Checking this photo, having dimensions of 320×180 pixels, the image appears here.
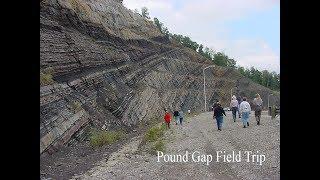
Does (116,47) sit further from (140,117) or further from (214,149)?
(214,149)

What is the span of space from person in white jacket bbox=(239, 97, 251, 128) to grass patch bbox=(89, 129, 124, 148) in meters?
3.79

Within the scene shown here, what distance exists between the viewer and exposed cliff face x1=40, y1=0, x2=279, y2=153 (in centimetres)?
1559

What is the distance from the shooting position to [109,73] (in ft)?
70.2

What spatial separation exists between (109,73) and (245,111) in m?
9.28

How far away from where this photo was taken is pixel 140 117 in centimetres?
1645

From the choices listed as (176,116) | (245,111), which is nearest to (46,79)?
(176,116)

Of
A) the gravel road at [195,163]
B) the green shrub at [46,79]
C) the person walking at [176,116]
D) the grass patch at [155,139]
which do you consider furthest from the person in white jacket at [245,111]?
the green shrub at [46,79]

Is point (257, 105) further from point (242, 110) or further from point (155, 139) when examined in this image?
point (155, 139)

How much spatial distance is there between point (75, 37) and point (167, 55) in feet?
14.6

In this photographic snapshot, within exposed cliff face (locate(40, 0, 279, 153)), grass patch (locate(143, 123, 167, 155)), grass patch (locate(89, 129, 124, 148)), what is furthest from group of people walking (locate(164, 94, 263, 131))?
grass patch (locate(89, 129, 124, 148))

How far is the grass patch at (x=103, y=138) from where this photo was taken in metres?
13.3

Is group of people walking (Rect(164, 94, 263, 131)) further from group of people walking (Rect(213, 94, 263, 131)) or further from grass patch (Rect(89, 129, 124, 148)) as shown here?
grass patch (Rect(89, 129, 124, 148))

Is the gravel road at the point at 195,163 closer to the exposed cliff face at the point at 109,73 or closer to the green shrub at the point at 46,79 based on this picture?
the exposed cliff face at the point at 109,73
